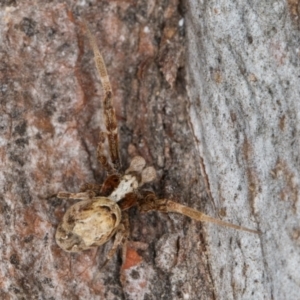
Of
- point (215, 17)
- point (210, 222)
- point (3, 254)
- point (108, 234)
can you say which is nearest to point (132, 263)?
point (108, 234)

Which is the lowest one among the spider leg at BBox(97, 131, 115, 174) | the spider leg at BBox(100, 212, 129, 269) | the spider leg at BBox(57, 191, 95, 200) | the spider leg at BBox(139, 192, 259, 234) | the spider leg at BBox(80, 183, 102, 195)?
the spider leg at BBox(100, 212, 129, 269)

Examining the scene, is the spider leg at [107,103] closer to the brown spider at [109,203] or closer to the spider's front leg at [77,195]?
the brown spider at [109,203]

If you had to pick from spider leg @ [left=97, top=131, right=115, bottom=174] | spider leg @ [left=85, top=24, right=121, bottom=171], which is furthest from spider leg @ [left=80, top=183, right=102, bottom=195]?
spider leg @ [left=85, top=24, right=121, bottom=171]

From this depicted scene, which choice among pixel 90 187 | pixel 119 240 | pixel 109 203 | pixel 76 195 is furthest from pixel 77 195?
pixel 119 240

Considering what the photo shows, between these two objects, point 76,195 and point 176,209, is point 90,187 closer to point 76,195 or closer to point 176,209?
point 76,195

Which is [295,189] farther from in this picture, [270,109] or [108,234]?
[108,234]

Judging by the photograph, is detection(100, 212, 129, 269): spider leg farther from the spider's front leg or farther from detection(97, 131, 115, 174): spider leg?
detection(97, 131, 115, 174): spider leg

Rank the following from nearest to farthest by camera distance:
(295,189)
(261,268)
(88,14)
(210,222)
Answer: (295,189), (261,268), (210,222), (88,14)
